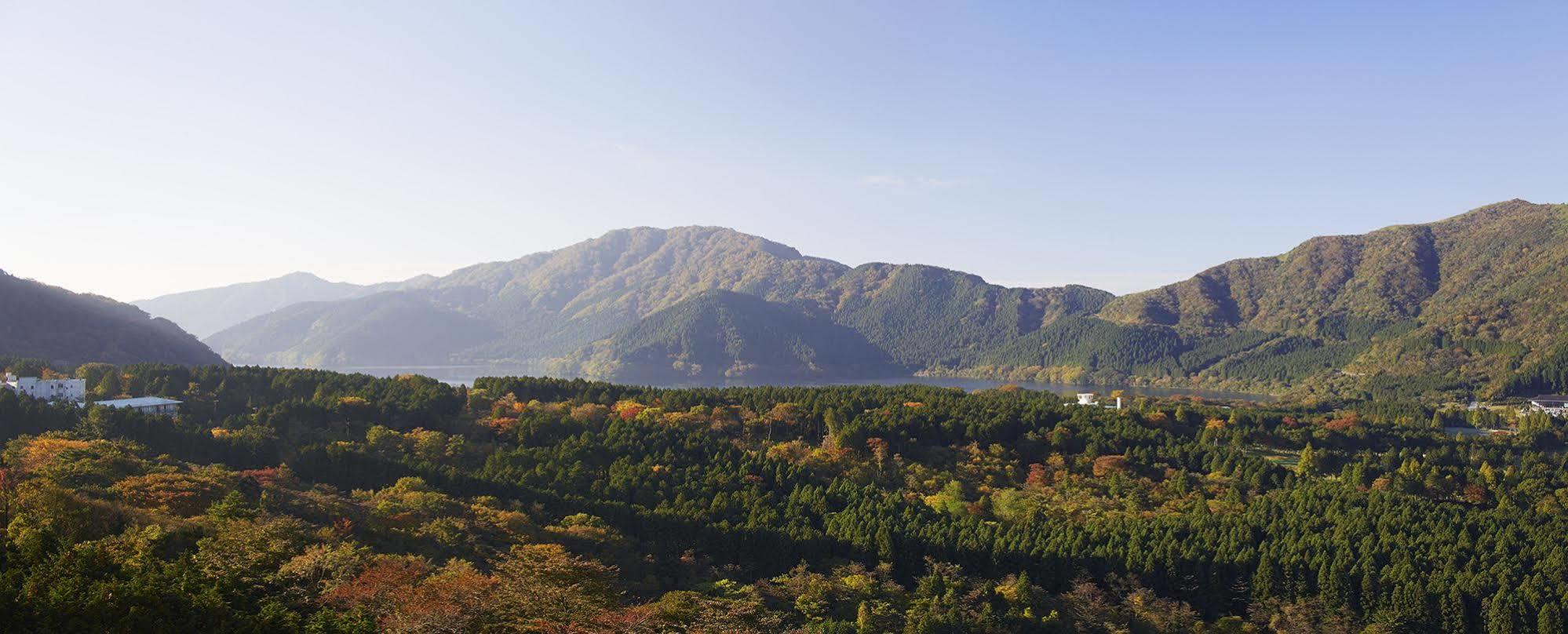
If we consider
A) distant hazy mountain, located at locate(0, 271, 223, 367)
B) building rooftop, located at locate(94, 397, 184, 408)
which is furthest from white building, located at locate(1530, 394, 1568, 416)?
distant hazy mountain, located at locate(0, 271, 223, 367)

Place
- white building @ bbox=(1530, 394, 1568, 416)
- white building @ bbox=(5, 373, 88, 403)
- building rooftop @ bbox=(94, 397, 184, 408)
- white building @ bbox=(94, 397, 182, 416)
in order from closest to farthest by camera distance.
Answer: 1. white building @ bbox=(94, 397, 182, 416)
2. building rooftop @ bbox=(94, 397, 184, 408)
3. white building @ bbox=(5, 373, 88, 403)
4. white building @ bbox=(1530, 394, 1568, 416)

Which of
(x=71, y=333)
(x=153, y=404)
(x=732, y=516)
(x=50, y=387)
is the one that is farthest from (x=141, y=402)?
(x=71, y=333)

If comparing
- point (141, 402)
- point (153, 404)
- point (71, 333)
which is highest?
point (71, 333)

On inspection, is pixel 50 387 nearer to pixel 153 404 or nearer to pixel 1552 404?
pixel 153 404

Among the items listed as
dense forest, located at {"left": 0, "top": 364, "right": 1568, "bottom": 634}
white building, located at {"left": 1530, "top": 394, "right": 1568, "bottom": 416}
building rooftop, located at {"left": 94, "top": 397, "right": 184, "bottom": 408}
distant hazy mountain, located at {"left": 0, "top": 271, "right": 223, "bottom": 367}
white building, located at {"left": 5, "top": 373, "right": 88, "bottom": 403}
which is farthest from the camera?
white building, located at {"left": 1530, "top": 394, "right": 1568, "bottom": 416}

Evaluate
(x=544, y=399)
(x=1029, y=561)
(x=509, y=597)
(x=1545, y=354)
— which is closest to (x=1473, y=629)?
(x=1029, y=561)

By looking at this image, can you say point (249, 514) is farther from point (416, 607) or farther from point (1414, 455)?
point (1414, 455)

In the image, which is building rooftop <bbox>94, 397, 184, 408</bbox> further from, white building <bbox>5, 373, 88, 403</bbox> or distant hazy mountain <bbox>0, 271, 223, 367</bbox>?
distant hazy mountain <bbox>0, 271, 223, 367</bbox>
